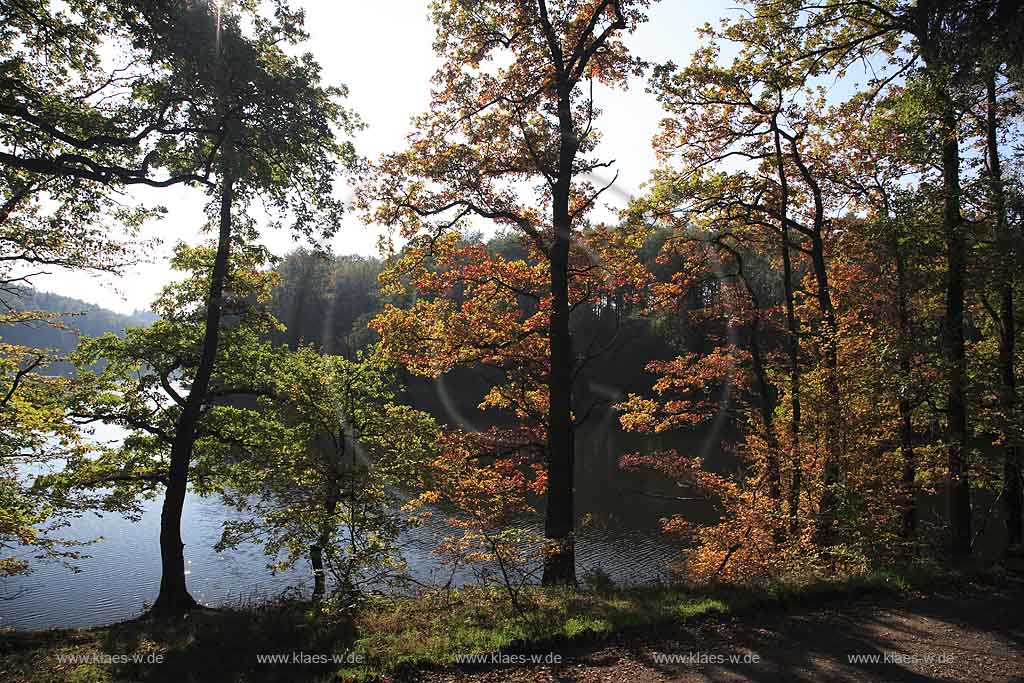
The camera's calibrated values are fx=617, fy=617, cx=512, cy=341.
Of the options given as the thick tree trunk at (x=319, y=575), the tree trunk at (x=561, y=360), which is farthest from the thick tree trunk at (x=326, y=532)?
the tree trunk at (x=561, y=360)

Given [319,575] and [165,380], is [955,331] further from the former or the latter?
[165,380]

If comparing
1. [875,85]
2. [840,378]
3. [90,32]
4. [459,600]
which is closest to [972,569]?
[840,378]

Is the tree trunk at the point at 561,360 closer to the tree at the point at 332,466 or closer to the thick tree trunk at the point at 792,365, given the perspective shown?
the tree at the point at 332,466

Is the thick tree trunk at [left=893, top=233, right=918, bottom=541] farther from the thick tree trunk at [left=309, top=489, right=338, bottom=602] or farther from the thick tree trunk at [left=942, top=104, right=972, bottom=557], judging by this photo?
the thick tree trunk at [left=309, top=489, right=338, bottom=602]

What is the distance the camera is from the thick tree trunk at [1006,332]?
8.98m

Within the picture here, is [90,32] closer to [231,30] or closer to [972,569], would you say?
[231,30]

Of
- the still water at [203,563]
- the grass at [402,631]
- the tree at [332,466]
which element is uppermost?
the tree at [332,466]

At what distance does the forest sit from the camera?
771cm

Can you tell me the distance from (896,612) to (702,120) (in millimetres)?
11037

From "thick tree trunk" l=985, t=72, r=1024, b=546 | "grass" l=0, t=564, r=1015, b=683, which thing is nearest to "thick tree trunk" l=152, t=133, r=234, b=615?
"grass" l=0, t=564, r=1015, b=683

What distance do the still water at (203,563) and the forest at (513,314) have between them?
3766mm

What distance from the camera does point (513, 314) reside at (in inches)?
525

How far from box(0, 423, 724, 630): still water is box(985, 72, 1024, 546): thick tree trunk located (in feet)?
23.2

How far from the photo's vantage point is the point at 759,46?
11133mm
